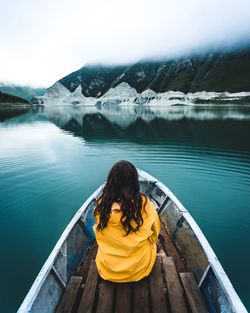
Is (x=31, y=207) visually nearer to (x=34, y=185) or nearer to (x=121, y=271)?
(x=34, y=185)

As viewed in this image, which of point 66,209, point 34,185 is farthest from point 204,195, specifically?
point 34,185

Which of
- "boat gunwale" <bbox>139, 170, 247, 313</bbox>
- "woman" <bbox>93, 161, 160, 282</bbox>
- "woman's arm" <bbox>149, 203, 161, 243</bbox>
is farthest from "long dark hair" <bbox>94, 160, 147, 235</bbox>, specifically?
"boat gunwale" <bbox>139, 170, 247, 313</bbox>

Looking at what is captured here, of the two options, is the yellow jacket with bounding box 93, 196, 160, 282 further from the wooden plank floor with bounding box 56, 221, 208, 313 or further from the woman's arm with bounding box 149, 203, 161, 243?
the wooden plank floor with bounding box 56, 221, 208, 313

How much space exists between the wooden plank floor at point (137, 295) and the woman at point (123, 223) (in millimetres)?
323

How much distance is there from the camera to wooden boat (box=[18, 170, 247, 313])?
402cm

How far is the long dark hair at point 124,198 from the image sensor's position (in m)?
3.98

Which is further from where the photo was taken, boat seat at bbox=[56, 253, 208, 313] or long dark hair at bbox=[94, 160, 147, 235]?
boat seat at bbox=[56, 253, 208, 313]

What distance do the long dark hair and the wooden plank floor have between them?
1.32 meters

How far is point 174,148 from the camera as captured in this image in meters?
24.2

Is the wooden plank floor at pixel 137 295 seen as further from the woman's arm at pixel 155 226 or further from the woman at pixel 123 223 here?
the woman's arm at pixel 155 226

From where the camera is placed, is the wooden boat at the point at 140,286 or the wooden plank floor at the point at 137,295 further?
the wooden plank floor at the point at 137,295

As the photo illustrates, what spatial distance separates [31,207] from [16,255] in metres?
3.63

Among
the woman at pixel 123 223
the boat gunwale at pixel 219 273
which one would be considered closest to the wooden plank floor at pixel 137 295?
the woman at pixel 123 223

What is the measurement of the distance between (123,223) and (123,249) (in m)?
0.53
